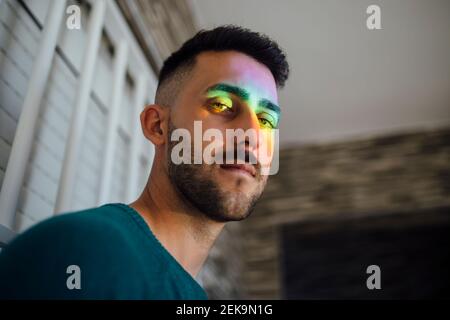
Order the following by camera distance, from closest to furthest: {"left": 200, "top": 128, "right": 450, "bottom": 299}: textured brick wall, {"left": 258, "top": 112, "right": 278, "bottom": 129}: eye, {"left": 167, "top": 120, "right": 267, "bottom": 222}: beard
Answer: {"left": 167, "top": 120, "right": 267, "bottom": 222}: beard → {"left": 258, "top": 112, "right": 278, "bottom": 129}: eye → {"left": 200, "top": 128, "right": 450, "bottom": 299}: textured brick wall

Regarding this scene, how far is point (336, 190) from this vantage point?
10.5ft

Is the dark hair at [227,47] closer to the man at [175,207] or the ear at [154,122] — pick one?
the man at [175,207]

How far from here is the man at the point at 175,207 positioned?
59 centimetres

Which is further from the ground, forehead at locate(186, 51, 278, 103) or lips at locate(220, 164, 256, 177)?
forehead at locate(186, 51, 278, 103)

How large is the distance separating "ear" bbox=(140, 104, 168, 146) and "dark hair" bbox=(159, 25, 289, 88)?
14 centimetres

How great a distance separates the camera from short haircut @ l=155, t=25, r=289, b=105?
108 centimetres

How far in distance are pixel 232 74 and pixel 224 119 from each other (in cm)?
13

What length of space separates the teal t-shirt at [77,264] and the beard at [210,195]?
0.75 feet

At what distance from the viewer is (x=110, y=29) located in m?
1.66

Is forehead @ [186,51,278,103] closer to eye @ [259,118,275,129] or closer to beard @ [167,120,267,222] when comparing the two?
eye @ [259,118,275,129]

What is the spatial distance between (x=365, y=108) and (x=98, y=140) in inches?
86.3

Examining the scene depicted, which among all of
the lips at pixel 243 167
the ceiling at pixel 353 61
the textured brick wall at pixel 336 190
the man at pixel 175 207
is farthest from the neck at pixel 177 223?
the textured brick wall at pixel 336 190

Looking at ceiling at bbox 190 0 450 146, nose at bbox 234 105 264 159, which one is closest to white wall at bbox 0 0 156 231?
nose at bbox 234 105 264 159

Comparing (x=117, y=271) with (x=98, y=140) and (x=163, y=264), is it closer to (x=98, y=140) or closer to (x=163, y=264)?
(x=163, y=264)
